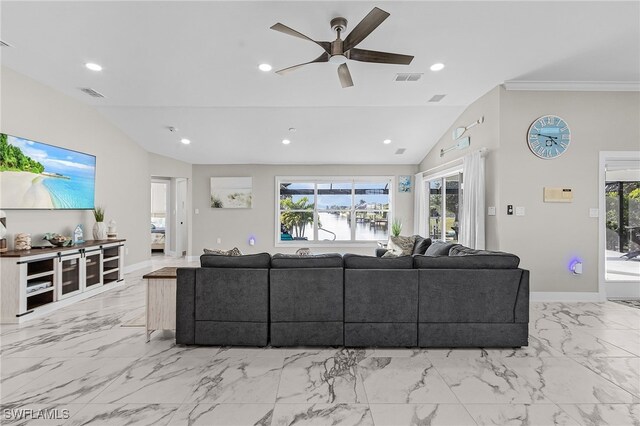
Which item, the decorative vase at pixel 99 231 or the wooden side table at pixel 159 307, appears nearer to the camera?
the wooden side table at pixel 159 307

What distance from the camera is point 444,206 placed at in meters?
6.18

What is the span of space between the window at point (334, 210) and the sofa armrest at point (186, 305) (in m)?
5.03

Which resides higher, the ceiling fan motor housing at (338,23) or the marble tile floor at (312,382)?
the ceiling fan motor housing at (338,23)

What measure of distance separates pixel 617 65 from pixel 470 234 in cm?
266

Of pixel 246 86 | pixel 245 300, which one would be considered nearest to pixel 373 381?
pixel 245 300

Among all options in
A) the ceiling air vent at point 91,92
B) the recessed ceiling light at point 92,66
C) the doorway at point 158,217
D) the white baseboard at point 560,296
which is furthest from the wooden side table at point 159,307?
the doorway at point 158,217

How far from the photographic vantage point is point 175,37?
3072mm

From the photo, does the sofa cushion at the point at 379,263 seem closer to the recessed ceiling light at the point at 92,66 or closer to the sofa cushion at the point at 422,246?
the sofa cushion at the point at 422,246

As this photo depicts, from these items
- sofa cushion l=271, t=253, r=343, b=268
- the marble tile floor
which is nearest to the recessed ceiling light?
the marble tile floor

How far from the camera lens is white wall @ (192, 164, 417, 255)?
7648 millimetres

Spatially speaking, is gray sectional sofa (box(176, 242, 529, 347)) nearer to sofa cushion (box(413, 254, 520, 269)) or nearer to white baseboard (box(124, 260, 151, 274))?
sofa cushion (box(413, 254, 520, 269))

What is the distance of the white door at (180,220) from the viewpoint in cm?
830

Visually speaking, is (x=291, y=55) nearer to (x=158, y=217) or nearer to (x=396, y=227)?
(x=396, y=227)

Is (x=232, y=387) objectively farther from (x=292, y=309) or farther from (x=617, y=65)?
(x=617, y=65)
